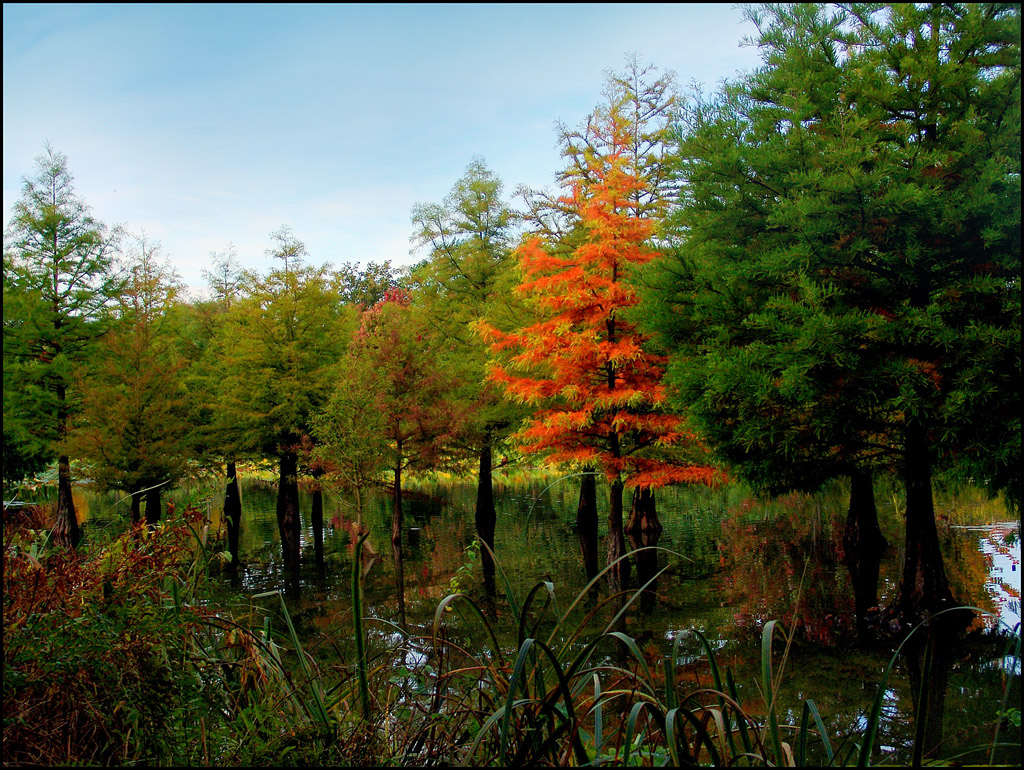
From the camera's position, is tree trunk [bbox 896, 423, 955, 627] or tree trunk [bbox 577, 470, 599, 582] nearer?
tree trunk [bbox 896, 423, 955, 627]

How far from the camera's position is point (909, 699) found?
6.39 m

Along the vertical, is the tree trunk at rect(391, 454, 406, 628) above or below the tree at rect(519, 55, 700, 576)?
below

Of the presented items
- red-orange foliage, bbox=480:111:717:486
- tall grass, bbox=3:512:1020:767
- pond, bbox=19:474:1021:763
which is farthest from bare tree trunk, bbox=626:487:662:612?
tall grass, bbox=3:512:1020:767

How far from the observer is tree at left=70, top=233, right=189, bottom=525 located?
52.1 ft

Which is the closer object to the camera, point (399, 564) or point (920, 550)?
point (920, 550)

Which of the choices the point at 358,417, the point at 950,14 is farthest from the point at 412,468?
the point at 950,14

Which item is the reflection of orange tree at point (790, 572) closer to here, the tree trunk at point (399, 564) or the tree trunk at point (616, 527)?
the tree trunk at point (616, 527)

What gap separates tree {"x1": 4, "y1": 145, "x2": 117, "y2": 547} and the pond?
542cm

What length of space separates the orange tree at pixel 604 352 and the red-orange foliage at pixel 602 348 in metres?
0.02

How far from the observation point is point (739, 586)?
11.7m

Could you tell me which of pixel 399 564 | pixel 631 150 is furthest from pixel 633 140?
pixel 399 564

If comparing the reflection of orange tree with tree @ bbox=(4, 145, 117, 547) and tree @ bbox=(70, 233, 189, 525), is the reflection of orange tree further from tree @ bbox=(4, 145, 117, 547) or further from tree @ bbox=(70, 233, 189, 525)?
tree @ bbox=(4, 145, 117, 547)

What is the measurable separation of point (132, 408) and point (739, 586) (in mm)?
13470

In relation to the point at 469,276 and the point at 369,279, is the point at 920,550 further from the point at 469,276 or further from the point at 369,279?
the point at 369,279
